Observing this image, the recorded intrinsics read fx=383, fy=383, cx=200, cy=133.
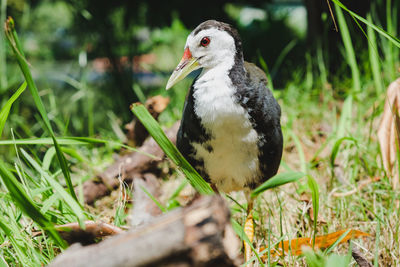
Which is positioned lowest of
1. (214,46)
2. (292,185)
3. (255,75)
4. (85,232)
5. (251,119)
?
(292,185)

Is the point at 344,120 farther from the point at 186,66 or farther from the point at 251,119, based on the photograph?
the point at 186,66

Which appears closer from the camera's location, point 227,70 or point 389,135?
point 227,70

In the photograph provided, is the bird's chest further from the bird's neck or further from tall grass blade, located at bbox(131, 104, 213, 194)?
tall grass blade, located at bbox(131, 104, 213, 194)

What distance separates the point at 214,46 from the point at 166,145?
53 centimetres

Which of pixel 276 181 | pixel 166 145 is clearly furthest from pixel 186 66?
pixel 276 181

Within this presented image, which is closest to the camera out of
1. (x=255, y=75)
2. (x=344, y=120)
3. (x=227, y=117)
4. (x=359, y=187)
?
(x=227, y=117)

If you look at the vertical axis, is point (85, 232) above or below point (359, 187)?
above

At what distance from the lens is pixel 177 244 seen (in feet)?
2.19

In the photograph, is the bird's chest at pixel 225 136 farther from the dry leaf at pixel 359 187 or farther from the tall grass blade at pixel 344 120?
the tall grass blade at pixel 344 120

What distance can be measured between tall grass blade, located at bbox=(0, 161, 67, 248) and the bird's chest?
60cm

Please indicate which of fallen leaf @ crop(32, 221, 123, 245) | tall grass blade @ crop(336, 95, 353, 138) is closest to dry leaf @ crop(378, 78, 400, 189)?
tall grass blade @ crop(336, 95, 353, 138)

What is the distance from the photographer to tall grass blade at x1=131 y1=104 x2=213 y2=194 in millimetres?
1030

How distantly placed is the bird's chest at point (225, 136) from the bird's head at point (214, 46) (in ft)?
0.35

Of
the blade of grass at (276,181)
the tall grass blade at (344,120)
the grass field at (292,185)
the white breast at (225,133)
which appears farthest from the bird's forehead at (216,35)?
the tall grass blade at (344,120)
